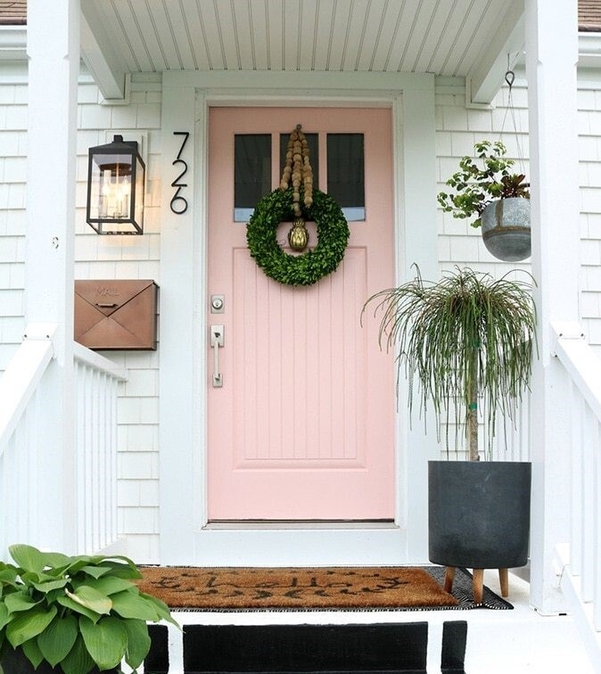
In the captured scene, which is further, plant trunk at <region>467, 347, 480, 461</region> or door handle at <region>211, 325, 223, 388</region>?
door handle at <region>211, 325, 223, 388</region>

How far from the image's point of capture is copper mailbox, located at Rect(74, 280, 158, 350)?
12.8 ft

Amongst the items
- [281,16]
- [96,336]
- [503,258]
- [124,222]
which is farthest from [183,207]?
[503,258]

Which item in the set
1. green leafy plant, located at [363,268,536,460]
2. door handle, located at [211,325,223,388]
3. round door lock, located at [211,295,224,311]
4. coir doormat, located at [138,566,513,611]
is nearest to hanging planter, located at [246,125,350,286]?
round door lock, located at [211,295,224,311]

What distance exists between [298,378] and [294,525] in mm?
661

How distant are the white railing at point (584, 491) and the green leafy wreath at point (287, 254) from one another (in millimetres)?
1422

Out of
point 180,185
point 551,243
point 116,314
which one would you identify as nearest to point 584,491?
point 551,243

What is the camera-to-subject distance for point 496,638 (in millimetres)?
2641

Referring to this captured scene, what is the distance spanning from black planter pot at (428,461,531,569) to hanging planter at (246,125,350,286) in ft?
4.59

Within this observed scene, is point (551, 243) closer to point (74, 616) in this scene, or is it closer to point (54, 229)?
point (54, 229)

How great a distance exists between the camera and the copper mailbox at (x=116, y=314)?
3.91 metres

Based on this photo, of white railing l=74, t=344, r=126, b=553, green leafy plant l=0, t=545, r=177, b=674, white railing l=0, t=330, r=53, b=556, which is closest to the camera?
green leafy plant l=0, t=545, r=177, b=674

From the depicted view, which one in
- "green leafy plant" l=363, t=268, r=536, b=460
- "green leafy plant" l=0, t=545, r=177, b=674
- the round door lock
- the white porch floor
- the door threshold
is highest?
the round door lock

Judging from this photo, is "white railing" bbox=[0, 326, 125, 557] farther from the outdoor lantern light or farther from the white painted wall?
the outdoor lantern light

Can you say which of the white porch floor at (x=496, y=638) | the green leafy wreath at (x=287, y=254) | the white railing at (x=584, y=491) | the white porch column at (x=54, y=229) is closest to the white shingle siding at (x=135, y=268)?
the green leafy wreath at (x=287, y=254)
